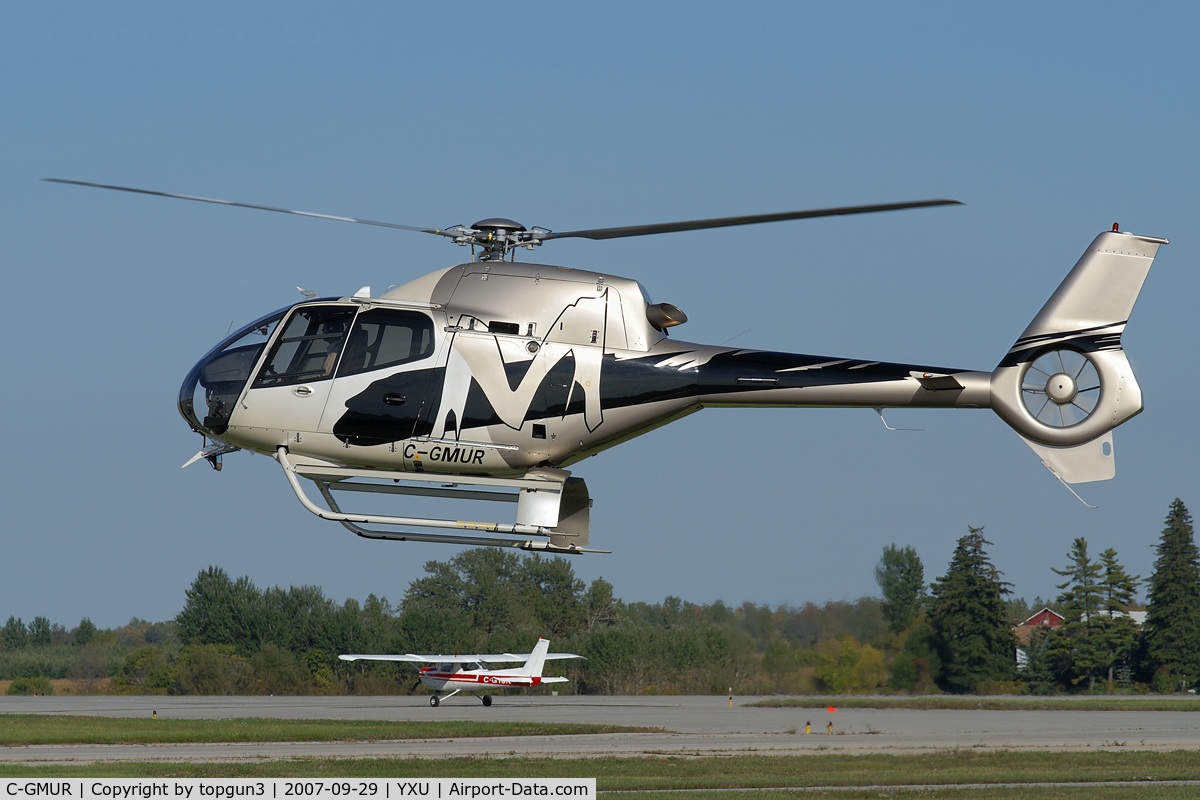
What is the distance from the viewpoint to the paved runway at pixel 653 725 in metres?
29.8

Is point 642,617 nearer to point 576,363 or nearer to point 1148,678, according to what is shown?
point 1148,678

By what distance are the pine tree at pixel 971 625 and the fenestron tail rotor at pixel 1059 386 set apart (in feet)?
127

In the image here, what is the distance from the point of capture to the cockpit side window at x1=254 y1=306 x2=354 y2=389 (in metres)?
11.8

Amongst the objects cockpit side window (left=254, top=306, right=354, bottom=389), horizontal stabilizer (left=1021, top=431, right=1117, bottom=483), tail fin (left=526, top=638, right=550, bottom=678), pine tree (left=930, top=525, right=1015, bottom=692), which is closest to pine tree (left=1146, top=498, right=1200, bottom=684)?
pine tree (left=930, top=525, right=1015, bottom=692)

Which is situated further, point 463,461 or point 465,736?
point 465,736

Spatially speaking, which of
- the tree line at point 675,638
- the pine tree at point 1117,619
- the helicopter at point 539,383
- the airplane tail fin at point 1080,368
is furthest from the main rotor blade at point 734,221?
the pine tree at point 1117,619

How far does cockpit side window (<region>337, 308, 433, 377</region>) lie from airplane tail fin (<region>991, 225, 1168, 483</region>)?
19.8 ft

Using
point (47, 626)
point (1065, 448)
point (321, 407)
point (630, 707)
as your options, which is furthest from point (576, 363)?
point (47, 626)

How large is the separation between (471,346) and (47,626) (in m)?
83.7

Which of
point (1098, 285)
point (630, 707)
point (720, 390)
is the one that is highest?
point (1098, 285)

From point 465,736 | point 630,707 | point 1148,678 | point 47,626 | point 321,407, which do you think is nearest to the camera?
point 321,407

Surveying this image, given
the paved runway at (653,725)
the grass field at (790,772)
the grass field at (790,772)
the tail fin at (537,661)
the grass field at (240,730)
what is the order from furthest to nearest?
the tail fin at (537,661) < the grass field at (240,730) < the paved runway at (653,725) < the grass field at (790,772) < the grass field at (790,772)

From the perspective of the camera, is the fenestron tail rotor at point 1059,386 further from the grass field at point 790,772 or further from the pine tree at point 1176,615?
the pine tree at point 1176,615

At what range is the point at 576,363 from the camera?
11945mm
